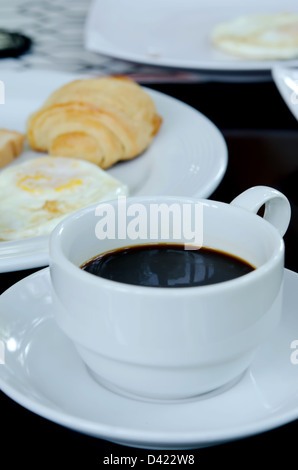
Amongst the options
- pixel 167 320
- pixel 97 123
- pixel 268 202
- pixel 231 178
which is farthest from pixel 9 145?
pixel 167 320

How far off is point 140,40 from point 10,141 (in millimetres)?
537

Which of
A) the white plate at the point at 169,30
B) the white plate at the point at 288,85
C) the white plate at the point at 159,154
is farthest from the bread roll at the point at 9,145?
the white plate at the point at 288,85

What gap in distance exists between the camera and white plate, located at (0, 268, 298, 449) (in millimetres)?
415

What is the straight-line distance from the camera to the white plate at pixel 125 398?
42 cm

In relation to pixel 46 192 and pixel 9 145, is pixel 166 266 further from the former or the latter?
pixel 9 145

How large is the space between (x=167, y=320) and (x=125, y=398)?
76 millimetres

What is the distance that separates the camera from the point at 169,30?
4.92 feet

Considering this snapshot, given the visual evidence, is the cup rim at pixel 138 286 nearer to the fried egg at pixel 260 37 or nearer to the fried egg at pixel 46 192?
the fried egg at pixel 46 192

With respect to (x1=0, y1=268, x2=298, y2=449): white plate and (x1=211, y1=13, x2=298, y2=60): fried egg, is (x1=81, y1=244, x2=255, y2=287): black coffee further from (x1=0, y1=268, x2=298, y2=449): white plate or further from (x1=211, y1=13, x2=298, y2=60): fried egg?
(x1=211, y1=13, x2=298, y2=60): fried egg

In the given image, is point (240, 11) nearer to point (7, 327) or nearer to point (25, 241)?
point (25, 241)

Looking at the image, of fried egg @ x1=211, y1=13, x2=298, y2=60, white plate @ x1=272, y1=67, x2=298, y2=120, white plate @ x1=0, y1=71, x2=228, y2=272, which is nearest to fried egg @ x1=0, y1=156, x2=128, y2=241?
white plate @ x1=0, y1=71, x2=228, y2=272

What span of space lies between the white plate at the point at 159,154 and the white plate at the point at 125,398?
0.50 ft

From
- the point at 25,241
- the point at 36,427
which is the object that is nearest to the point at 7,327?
the point at 36,427

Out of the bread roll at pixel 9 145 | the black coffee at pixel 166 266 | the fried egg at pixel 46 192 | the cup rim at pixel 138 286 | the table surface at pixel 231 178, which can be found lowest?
the bread roll at pixel 9 145
